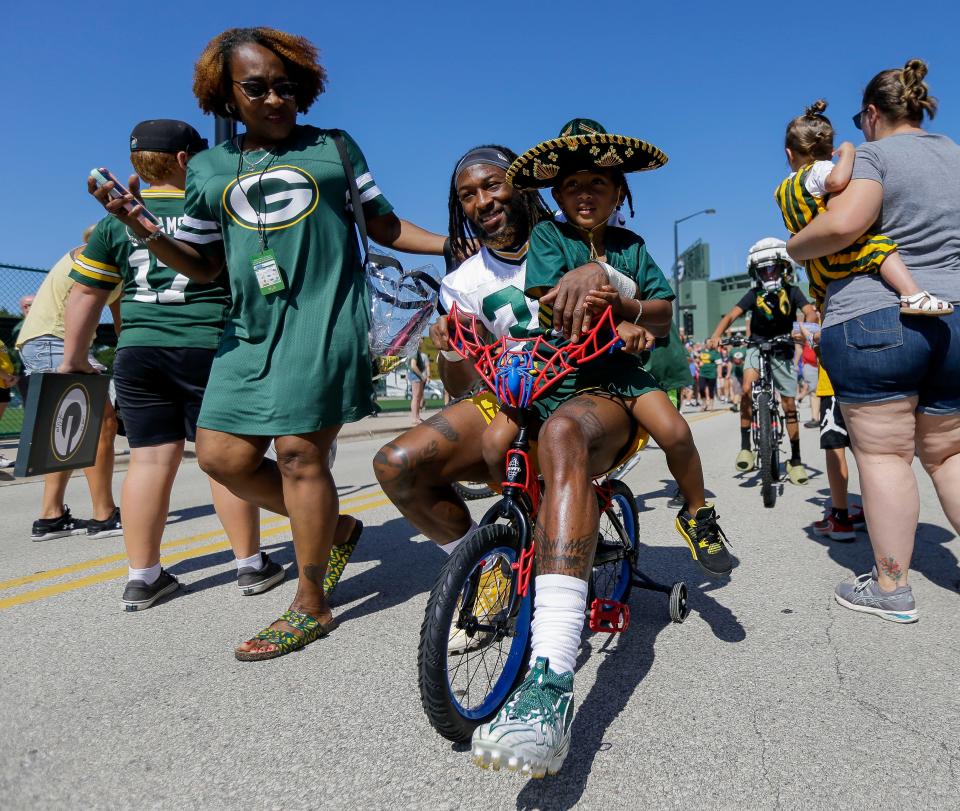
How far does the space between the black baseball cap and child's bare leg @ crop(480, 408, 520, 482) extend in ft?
7.02

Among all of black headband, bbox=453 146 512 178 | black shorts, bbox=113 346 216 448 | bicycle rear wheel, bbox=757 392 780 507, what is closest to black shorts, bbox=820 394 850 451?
bicycle rear wheel, bbox=757 392 780 507

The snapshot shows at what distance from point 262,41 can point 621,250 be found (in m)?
1.60

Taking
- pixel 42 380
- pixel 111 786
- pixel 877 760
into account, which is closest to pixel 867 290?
pixel 877 760

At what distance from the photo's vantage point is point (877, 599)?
10.0 ft

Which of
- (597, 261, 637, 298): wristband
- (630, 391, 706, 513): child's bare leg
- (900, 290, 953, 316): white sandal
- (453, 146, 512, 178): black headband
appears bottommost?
(630, 391, 706, 513): child's bare leg

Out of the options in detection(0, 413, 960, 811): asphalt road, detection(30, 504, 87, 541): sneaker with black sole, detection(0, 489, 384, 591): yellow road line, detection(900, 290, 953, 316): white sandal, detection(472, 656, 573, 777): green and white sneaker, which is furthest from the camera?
detection(30, 504, 87, 541): sneaker with black sole

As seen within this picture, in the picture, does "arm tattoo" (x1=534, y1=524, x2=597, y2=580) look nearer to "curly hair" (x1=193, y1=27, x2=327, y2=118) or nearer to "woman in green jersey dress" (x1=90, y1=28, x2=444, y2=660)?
"woman in green jersey dress" (x1=90, y1=28, x2=444, y2=660)

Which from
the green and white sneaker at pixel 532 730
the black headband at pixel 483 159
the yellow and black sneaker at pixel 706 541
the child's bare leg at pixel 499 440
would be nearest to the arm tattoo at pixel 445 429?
the child's bare leg at pixel 499 440

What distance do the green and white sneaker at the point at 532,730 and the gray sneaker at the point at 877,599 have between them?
185 cm

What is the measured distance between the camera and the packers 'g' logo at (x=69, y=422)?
369cm

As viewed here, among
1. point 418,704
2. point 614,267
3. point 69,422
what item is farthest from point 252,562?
point 614,267

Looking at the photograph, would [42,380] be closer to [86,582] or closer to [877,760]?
[86,582]

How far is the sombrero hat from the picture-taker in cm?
236

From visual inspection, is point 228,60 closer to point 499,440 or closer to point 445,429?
point 445,429
